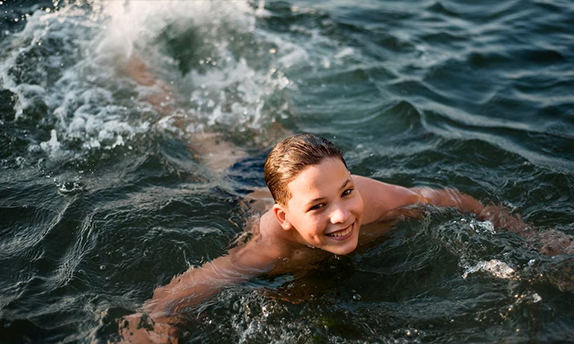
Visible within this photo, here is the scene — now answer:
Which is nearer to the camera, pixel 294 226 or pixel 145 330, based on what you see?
pixel 145 330

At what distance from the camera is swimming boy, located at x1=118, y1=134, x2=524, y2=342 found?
12.7ft

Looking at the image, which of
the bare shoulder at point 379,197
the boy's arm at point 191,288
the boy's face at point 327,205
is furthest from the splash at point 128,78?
the boy's face at point 327,205

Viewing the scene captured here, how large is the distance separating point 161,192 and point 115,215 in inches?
20.8

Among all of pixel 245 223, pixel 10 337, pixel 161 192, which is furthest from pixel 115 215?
pixel 10 337

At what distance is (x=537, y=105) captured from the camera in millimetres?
6574

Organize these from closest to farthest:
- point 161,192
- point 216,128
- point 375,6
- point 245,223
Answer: point 245,223
point 161,192
point 216,128
point 375,6

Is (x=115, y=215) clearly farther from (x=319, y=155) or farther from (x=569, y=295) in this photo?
(x=569, y=295)

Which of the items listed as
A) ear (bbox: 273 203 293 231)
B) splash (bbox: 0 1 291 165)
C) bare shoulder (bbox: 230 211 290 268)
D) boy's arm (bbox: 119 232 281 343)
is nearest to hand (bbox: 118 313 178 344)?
boy's arm (bbox: 119 232 281 343)

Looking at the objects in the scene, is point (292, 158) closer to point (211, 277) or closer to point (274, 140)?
point (211, 277)

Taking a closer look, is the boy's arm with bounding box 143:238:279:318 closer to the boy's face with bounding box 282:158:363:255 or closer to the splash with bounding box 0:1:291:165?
the boy's face with bounding box 282:158:363:255

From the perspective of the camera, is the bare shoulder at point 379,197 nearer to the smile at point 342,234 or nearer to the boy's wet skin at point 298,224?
the boy's wet skin at point 298,224

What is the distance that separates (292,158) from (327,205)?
386mm

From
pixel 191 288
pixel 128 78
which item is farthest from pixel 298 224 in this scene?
pixel 128 78

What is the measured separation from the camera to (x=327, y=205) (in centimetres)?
390
